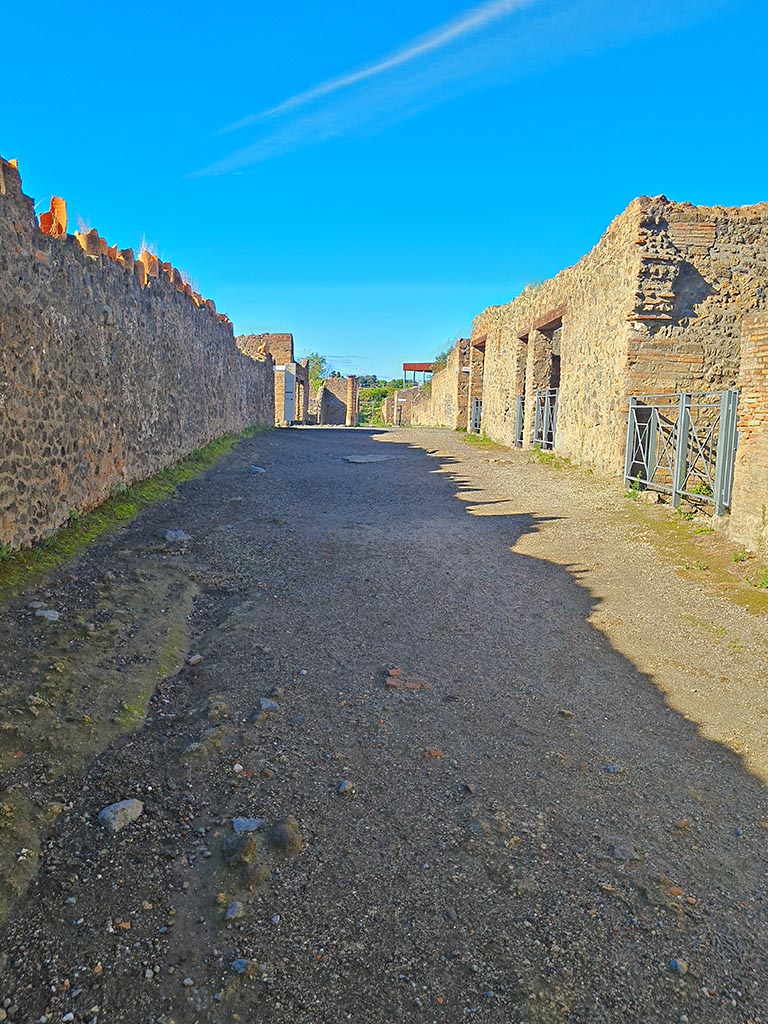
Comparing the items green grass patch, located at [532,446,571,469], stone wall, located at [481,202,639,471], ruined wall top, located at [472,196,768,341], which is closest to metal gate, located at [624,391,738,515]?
stone wall, located at [481,202,639,471]

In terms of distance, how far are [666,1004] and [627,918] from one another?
339 mm

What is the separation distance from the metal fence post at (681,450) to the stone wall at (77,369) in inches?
281

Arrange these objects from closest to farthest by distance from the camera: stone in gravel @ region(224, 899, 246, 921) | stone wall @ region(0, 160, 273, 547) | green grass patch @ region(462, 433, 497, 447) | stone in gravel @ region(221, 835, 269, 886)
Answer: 1. stone in gravel @ region(224, 899, 246, 921)
2. stone in gravel @ region(221, 835, 269, 886)
3. stone wall @ region(0, 160, 273, 547)
4. green grass patch @ region(462, 433, 497, 447)

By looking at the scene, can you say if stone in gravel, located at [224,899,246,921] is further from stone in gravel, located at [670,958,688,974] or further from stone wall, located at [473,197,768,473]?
stone wall, located at [473,197,768,473]

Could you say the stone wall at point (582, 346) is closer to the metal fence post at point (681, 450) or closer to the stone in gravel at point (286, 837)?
the metal fence post at point (681, 450)

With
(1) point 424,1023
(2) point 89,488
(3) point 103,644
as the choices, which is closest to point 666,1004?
(1) point 424,1023

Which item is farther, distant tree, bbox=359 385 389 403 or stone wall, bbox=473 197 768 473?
distant tree, bbox=359 385 389 403

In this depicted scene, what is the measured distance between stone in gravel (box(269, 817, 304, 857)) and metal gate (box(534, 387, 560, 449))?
13.8 meters

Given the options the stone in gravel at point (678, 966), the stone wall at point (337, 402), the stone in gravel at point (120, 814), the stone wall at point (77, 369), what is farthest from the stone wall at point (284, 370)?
the stone in gravel at point (678, 966)

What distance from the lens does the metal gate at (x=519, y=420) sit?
61.3 feet

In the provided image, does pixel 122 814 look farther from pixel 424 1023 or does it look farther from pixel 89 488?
pixel 89 488

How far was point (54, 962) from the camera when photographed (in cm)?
208

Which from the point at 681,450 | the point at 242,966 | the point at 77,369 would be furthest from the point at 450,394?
the point at 242,966

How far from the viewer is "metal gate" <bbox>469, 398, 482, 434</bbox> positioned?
25031 millimetres
